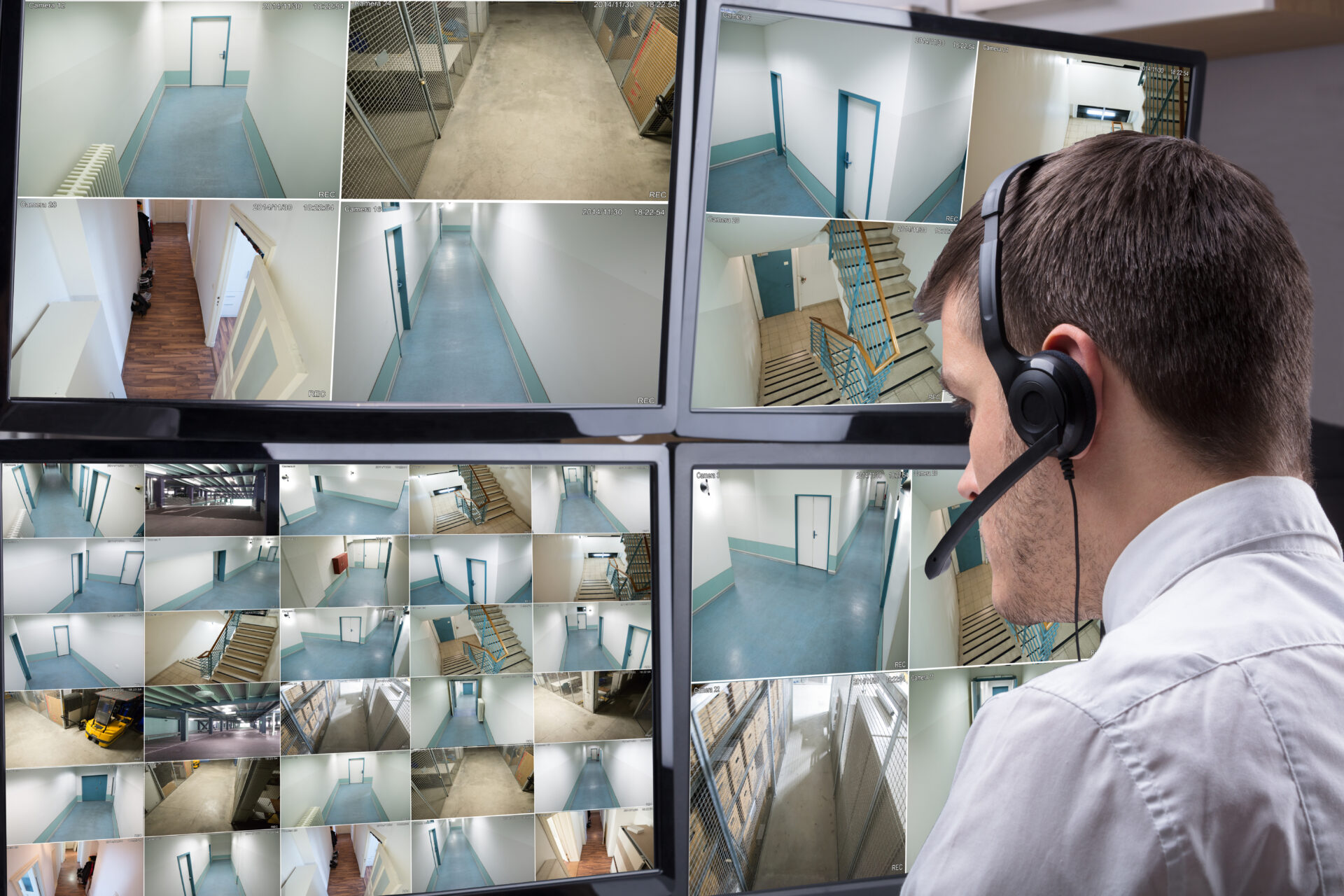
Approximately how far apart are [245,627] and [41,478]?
0.30m

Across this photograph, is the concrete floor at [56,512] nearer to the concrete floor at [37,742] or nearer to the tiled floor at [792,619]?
the concrete floor at [37,742]

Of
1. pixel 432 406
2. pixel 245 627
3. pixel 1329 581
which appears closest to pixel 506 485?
pixel 432 406

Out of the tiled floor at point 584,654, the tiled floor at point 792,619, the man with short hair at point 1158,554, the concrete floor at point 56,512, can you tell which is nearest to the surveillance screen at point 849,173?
the tiled floor at point 792,619

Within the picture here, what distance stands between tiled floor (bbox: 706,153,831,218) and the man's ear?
0.74 metres

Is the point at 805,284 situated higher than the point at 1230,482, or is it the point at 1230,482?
the point at 805,284

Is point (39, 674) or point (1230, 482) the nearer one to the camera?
point (1230, 482)

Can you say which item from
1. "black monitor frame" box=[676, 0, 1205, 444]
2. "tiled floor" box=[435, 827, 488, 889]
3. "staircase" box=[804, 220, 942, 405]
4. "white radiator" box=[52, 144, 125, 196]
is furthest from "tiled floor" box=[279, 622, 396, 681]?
"staircase" box=[804, 220, 942, 405]

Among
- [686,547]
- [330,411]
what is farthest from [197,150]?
[686,547]

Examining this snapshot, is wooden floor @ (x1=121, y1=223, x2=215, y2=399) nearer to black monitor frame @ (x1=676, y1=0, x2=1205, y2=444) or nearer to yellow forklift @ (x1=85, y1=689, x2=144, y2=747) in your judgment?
yellow forklift @ (x1=85, y1=689, x2=144, y2=747)

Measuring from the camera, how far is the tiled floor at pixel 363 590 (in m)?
1.13

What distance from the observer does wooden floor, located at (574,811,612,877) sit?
119cm

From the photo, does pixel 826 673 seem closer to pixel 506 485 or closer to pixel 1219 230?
pixel 506 485

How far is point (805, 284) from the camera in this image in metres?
1.22

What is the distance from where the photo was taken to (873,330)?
123 centimetres
